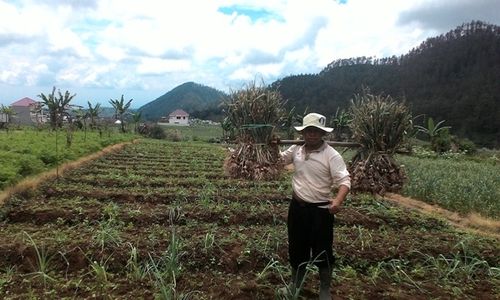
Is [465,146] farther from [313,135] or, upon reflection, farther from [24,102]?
[24,102]

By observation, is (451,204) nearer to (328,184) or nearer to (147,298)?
(328,184)

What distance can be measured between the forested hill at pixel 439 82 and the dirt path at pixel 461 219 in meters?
34.0

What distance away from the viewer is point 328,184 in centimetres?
403

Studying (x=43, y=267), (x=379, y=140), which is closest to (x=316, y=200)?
(x=43, y=267)

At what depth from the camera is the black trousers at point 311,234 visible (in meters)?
3.99

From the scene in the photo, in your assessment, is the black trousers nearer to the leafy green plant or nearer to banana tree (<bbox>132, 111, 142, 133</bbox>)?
the leafy green plant

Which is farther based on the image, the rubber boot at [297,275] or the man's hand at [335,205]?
the rubber boot at [297,275]

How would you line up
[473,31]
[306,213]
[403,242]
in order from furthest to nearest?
[473,31], [403,242], [306,213]

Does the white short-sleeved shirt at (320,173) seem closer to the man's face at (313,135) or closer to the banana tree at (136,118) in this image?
the man's face at (313,135)

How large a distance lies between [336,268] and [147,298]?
84.7 inches

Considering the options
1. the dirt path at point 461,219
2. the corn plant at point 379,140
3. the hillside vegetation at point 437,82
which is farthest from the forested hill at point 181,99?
the corn plant at point 379,140

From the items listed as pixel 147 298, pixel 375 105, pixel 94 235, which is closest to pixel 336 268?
pixel 147 298

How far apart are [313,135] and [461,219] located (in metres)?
6.08

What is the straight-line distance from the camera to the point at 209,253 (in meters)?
5.07
